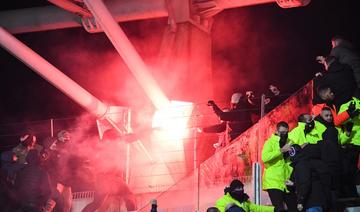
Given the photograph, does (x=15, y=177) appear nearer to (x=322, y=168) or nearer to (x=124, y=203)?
(x=124, y=203)

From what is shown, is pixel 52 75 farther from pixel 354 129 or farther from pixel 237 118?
pixel 354 129

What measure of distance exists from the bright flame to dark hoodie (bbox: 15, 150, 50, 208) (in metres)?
3.13

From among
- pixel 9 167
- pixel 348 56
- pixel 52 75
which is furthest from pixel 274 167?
pixel 52 75

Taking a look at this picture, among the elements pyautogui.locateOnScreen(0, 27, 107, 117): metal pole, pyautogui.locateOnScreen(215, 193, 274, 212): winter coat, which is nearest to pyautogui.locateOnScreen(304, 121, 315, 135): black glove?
pyautogui.locateOnScreen(215, 193, 274, 212): winter coat

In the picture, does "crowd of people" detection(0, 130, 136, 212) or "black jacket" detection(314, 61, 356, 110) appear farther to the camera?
"crowd of people" detection(0, 130, 136, 212)

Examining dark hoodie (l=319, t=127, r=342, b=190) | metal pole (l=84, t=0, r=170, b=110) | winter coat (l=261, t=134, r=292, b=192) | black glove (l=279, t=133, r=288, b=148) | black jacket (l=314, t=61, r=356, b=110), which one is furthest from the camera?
metal pole (l=84, t=0, r=170, b=110)

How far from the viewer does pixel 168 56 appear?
71.7ft

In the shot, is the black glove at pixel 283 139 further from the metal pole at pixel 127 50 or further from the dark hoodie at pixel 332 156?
the metal pole at pixel 127 50

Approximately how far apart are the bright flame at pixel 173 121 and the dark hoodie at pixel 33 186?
3.13 meters

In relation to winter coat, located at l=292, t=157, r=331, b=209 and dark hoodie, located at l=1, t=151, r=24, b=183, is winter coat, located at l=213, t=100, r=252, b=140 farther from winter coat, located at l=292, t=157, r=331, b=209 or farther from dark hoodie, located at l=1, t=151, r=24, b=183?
winter coat, located at l=292, t=157, r=331, b=209

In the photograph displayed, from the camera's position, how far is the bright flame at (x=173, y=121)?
16.9 meters

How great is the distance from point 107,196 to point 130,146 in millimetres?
2314

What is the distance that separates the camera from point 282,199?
11.4 m

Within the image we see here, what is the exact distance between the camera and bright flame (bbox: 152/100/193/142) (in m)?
16.9
